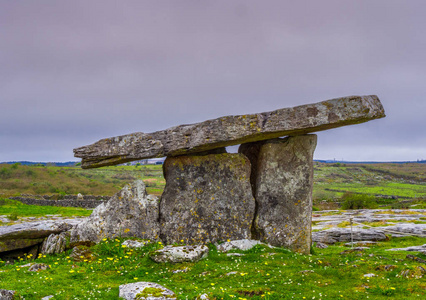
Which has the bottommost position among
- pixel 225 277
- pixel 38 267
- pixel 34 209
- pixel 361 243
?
pixel 361 243

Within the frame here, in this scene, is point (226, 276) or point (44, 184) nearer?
point (226, 276)

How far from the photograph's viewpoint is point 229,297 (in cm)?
782

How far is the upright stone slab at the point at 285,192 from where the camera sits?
13844 millimetres

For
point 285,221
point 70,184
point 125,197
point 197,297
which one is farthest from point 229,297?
point 70,184

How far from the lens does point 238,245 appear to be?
41.5 feet

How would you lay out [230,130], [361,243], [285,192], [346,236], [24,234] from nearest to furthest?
[230,130]
[24,234]
[285,192]
[361,243]
[346,236]

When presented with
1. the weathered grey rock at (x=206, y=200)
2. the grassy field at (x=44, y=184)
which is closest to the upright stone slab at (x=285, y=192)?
the weathered grey rock at (x=206, y=200)

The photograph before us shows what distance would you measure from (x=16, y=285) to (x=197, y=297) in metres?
4.98

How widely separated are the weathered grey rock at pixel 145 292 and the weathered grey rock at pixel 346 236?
14986 mm

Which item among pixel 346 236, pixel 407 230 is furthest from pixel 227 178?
pixel 407 230

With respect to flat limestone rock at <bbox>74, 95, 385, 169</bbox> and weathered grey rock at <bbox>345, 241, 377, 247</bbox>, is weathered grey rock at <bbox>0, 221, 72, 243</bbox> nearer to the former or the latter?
flat limestone rock at <bbox>74, 95, 385, 169</bbox>

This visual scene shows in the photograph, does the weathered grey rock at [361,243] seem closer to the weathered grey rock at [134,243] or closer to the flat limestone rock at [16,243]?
the weathered grey rock at [134,243]

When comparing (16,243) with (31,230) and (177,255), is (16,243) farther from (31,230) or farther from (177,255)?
(177,255)

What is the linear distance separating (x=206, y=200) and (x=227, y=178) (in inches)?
50.7
